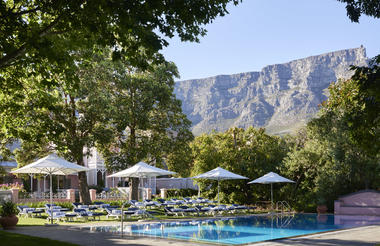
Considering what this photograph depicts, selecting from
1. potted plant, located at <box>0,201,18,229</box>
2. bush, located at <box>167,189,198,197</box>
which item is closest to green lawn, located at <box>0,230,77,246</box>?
potted plant, located at <box>0,201,18,229</box>

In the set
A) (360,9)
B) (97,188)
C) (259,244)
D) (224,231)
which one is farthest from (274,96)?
(360,9)

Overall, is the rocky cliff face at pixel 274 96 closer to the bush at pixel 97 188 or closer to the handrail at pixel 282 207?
the bush at pixel 97 188

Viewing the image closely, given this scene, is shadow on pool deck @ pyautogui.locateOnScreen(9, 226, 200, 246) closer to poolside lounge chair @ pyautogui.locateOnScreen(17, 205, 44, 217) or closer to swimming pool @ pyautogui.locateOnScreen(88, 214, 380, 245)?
swimming pool @ pyautogui.locateOnScreen(88, 214, 380, 245)

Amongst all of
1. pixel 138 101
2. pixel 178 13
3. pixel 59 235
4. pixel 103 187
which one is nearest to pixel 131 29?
pixel 178 13

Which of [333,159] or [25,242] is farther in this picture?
[333,159]

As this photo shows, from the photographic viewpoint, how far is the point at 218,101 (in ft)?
620

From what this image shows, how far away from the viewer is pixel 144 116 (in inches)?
1036

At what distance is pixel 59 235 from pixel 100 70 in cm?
1454

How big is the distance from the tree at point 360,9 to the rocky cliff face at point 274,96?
127387mm

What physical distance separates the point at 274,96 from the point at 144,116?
149569 millimetres

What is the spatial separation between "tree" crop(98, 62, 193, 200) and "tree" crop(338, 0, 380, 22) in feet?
56.5

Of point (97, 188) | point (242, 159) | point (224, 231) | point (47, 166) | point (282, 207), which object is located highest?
point (47, 166)

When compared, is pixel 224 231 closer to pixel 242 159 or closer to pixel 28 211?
pixel 28 211

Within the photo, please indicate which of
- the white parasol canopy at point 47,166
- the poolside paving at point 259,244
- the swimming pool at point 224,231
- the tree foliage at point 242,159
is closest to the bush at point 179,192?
the tree foliage at point 242,159
